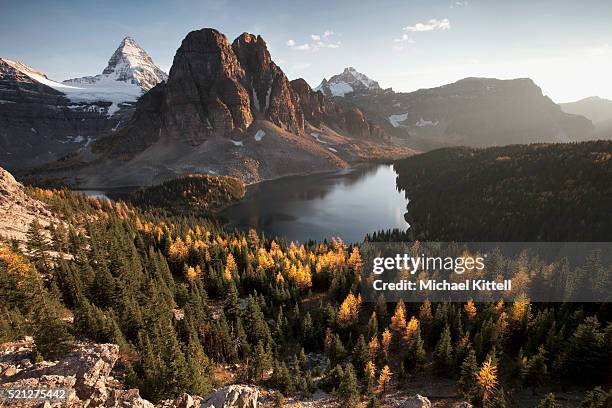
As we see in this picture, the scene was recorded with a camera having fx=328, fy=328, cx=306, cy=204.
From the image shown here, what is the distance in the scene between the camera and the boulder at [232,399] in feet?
86.4

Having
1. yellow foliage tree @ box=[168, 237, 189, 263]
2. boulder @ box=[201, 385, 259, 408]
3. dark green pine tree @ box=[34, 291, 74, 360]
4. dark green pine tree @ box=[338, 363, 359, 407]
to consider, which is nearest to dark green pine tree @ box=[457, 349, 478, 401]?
dark green pine tree @ box=[338, 363, 359, 407]

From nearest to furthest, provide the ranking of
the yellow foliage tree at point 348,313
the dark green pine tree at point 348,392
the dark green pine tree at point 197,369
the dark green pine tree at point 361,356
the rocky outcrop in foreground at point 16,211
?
the dark green pine tree at point 197,369 → the dark green pine tree at point 348,392 → the dark green pine tree at point 361,356 → the yellow foliage tree at point 348,313 → the rocky outcrop in foreground at point 16,211

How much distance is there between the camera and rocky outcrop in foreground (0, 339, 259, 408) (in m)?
22.5

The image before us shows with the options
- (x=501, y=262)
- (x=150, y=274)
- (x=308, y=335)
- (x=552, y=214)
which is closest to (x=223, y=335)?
(x=308, y=335)

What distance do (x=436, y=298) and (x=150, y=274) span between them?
5565 centimetres

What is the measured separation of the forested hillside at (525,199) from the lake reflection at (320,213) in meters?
12.1

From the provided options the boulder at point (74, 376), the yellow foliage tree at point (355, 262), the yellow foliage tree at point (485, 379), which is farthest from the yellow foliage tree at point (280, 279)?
the boulder at point (74, 376)

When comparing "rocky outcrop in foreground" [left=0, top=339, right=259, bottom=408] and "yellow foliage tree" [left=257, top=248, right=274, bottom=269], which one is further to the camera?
"yellow foliage tree" [left=257, top=248, right=274, bottom=269]

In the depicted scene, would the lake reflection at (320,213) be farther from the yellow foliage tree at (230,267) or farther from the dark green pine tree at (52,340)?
the dark green pine tree at (52,340)

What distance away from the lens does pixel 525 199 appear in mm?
126938

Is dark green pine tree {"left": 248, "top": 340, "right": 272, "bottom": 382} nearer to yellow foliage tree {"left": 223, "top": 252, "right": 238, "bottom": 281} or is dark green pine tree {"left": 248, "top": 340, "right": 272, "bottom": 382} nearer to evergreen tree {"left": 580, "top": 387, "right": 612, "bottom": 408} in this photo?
yellow foliage tree {"left": 223, "top": 252, "right": 238, "bottom": 281}

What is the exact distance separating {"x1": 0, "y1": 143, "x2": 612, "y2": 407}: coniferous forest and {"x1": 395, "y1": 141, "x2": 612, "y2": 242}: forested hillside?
5270 cm

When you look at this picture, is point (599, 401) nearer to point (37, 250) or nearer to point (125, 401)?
point (125, 401)

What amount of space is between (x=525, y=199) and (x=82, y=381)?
145 metres
